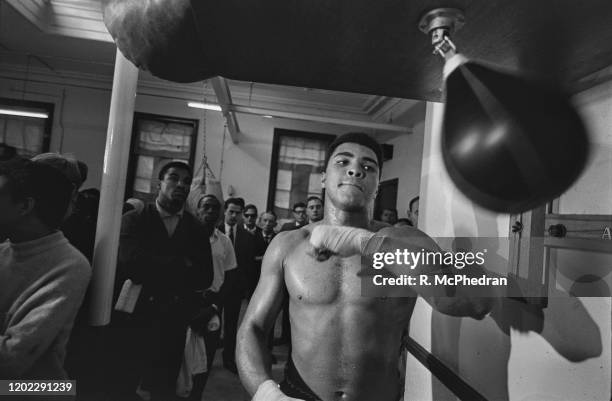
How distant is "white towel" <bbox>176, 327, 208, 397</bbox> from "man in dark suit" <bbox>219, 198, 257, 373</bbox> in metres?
0.42

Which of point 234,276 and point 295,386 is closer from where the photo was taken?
point 295,386

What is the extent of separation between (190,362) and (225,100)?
8.34 ft

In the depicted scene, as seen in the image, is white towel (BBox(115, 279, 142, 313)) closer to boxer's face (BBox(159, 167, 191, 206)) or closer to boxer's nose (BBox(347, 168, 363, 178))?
boxer's face (BBox(159, 167, 191, 206))

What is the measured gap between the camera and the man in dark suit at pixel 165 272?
1.41 m

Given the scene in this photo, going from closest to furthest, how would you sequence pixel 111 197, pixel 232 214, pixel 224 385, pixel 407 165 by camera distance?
pixel 111 197, pixel 224 385, pixel 232 214, pixel 407 165

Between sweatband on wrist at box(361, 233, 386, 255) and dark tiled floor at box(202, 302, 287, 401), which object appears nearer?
sweatband on wrist at box(361, 233, 386, 255)

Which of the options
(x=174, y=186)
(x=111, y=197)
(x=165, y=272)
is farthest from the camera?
(x=174, y=186)

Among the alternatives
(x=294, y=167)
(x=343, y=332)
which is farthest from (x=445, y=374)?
(x=294, y=167)

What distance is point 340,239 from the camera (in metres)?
0.91

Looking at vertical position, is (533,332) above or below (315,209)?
below

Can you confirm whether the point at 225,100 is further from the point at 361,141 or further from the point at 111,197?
the point at 361,141

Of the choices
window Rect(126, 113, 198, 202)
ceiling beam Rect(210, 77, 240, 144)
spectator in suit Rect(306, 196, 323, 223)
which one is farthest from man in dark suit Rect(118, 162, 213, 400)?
window Rect(126, 113, 198, 202)

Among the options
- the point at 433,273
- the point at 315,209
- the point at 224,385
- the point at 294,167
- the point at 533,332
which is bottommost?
the point at 224,385

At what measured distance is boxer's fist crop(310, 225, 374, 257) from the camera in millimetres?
886
